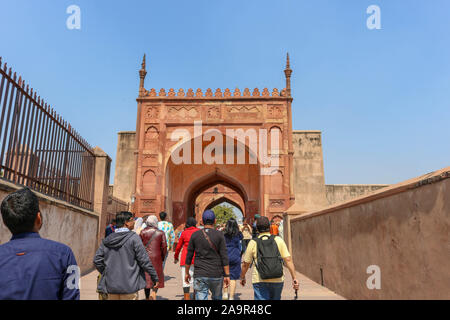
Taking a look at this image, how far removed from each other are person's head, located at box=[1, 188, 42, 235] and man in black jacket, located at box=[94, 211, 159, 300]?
1.44 metres

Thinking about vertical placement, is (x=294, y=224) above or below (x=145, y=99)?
below

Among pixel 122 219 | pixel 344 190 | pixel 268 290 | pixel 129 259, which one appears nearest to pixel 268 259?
pixel 268 290

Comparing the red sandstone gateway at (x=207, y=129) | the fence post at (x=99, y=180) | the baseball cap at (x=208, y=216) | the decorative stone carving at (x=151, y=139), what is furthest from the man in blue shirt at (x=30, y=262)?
the decorative stone carving at (x=151, y=139)

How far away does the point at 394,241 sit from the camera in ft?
11.9

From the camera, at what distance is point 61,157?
6.07 m

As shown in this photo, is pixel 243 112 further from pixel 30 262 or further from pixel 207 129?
pixel 30 262

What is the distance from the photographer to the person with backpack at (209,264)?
349cm

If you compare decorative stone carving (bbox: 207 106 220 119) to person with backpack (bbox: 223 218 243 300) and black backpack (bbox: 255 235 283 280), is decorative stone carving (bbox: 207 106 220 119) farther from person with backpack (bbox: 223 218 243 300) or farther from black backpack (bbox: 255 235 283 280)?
black backpack (bbox: 255 235 283 280)

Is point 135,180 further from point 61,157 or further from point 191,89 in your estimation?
point 61,157

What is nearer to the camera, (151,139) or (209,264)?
(209,264)

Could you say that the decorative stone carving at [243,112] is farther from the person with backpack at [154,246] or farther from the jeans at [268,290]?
the jeans at [268,290]

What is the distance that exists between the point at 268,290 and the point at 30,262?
2.32 metres

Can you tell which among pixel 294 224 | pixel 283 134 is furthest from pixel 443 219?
pixel 283 134
